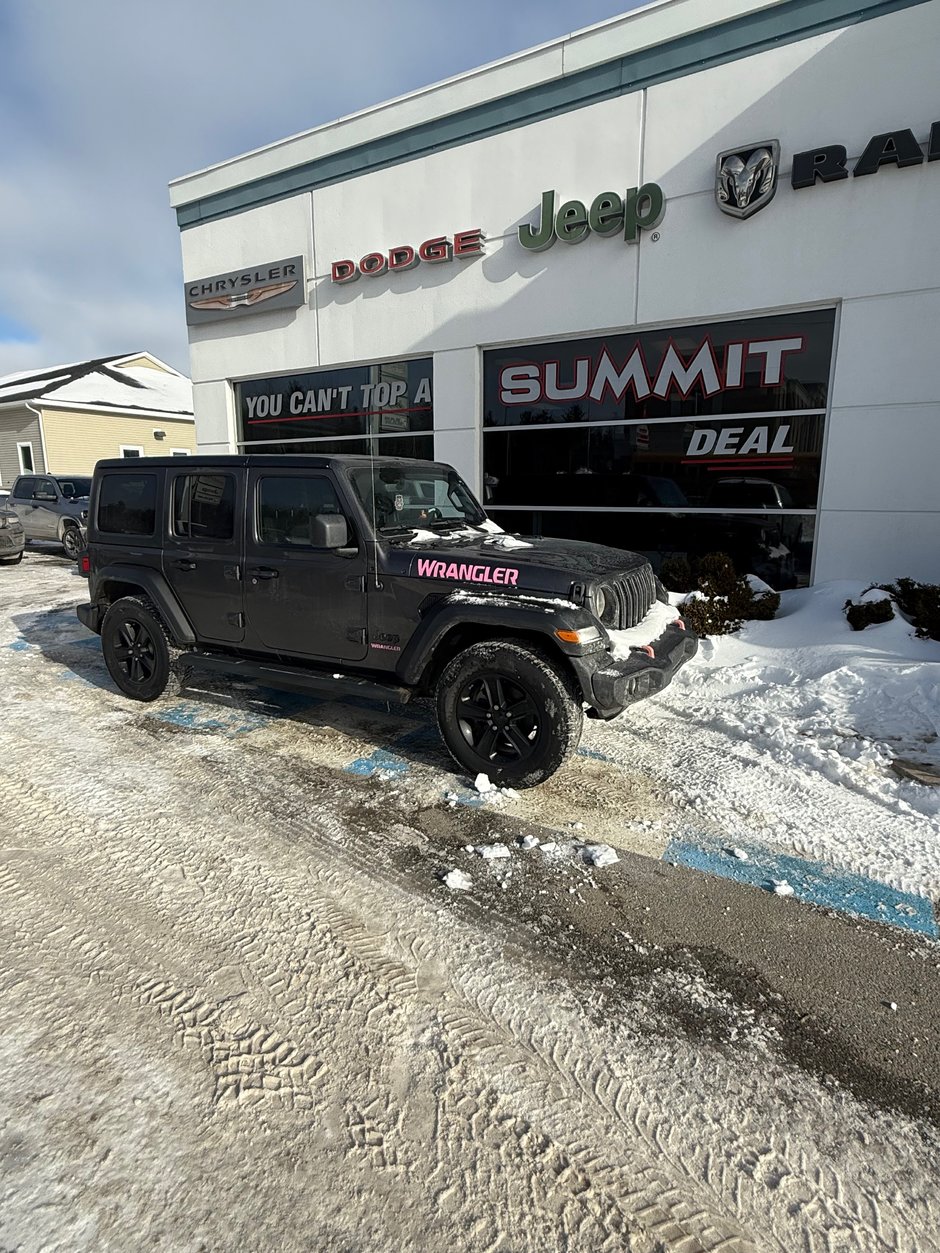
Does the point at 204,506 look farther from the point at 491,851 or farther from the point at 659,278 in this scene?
the point at 659,278

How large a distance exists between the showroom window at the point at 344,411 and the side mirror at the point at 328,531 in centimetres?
659

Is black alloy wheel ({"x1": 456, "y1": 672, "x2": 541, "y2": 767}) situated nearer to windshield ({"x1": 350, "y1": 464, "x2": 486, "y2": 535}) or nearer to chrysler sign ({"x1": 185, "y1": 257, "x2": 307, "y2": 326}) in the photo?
windshield ({"x1": 350, "y1": 464, "x2": 486, "y2": 535})

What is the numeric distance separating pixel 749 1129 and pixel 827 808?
7.33 ft

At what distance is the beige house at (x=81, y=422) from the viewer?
2455 cm

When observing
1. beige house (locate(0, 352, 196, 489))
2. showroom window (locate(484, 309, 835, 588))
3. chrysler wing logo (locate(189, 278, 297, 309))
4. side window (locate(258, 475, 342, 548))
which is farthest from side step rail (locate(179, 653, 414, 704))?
beige house (locate(0, 352, 196, 489))

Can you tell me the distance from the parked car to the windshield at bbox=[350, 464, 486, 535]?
1236 centimetres

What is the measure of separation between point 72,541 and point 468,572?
1383cm

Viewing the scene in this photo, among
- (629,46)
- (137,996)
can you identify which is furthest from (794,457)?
(137,996)

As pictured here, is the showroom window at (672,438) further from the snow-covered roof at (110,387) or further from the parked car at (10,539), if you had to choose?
the snow-covered roof at (110,387)

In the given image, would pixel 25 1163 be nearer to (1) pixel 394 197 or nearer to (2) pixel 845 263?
(2) pixel 845 263

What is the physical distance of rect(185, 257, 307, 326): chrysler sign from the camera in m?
11.1

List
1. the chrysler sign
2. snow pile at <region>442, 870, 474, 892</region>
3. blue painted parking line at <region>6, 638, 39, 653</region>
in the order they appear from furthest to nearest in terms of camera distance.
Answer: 1. the chrysler sign
2. blue painted parking line at <region>6, 638, 39, 653</region>
3. snow pile at <region>442, 870, 474, 892</region>

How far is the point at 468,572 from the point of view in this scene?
4.02 meters

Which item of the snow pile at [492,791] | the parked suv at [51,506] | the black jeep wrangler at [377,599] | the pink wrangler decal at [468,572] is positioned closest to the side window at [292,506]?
the black jeep wrangler at [377,599]
